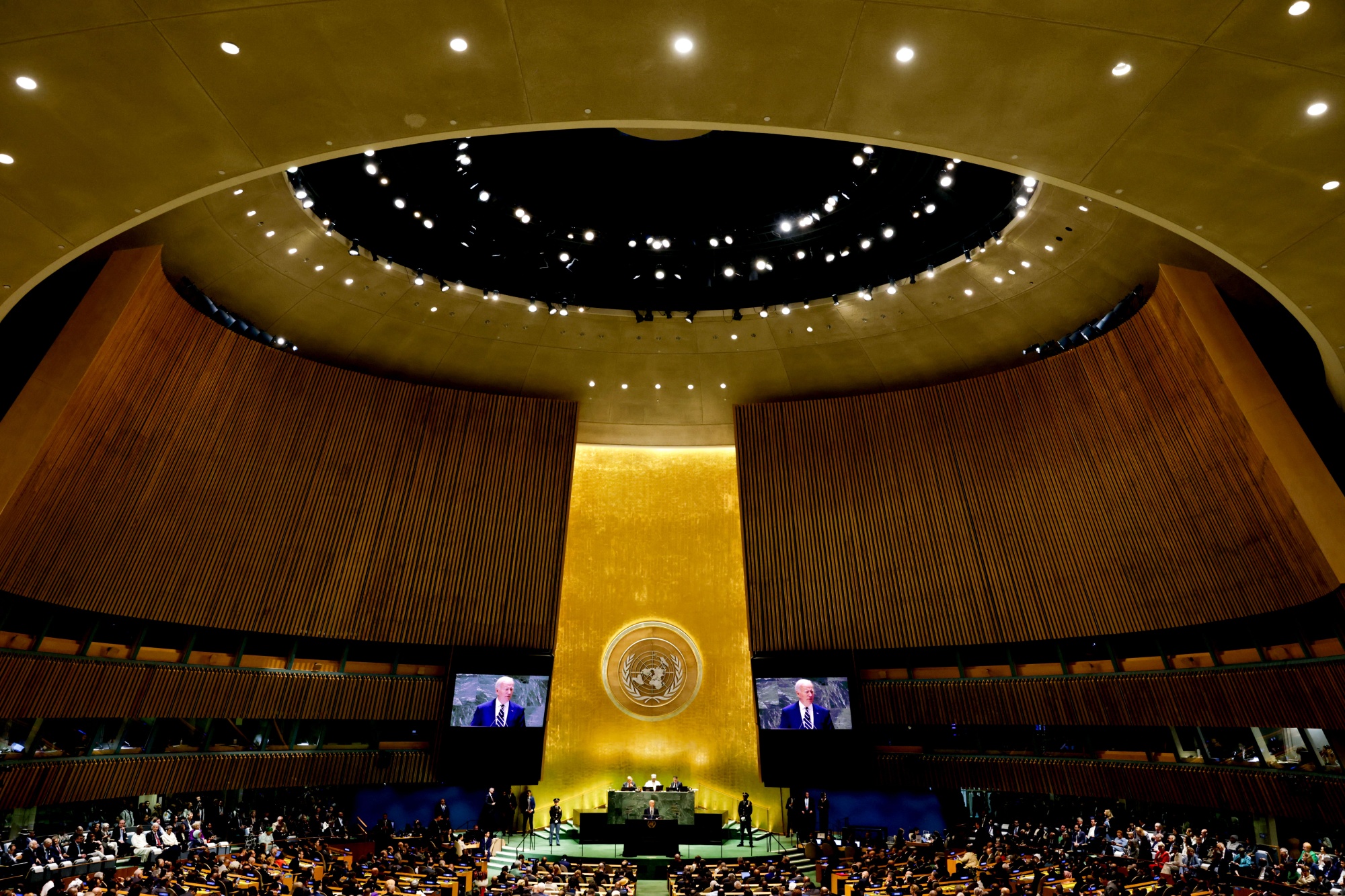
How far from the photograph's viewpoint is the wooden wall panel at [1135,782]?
10.1 meters

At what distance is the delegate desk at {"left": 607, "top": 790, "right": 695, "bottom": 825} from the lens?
48.1 feet

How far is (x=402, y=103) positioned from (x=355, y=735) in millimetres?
12042

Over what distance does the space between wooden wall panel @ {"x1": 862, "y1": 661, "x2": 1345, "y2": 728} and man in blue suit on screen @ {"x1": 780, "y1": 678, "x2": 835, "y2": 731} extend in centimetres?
88

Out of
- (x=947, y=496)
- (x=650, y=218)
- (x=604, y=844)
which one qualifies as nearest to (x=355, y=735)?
(x=604, y=844)

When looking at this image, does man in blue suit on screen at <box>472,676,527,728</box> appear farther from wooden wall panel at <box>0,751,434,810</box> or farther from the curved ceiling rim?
the curved ceiling rim

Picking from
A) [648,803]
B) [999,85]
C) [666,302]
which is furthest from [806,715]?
[999,85]

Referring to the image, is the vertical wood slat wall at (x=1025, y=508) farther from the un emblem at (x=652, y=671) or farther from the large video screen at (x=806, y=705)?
the un emblem at (x=652, y=671)

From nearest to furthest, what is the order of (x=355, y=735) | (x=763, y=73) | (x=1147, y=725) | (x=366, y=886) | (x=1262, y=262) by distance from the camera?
(x=763, y=73)
(x=1262, y=262)
(x=366, y=886)
(x=1147, y=725)
(x=355, y=735)

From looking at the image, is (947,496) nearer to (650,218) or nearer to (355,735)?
(650,218)

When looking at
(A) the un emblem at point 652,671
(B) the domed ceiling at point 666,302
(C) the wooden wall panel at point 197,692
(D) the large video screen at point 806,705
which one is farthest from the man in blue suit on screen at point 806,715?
(C) the wooden wall panel at point 197,692

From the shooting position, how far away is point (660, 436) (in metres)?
18.9

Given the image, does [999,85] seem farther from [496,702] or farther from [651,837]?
[651,837]

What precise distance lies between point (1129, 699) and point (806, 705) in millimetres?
5423

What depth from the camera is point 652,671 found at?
1781 cm
